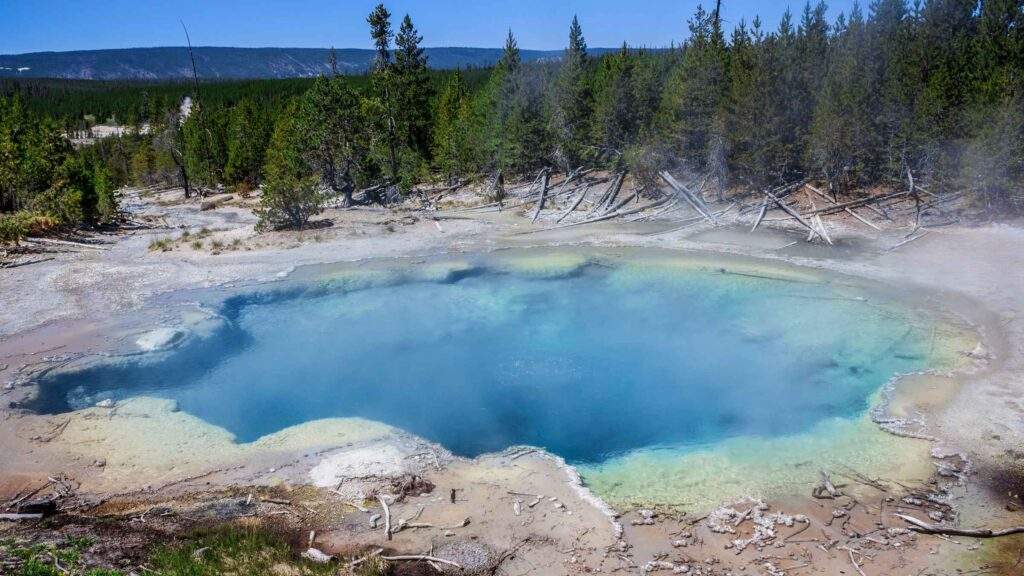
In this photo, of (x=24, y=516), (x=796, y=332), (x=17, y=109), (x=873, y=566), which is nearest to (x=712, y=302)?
(x=796, y=332)


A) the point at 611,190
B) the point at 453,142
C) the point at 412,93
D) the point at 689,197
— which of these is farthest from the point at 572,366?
the point at 412,93

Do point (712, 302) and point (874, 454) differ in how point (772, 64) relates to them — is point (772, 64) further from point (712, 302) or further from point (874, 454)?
point (874, 454)

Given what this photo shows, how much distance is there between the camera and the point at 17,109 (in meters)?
28.5

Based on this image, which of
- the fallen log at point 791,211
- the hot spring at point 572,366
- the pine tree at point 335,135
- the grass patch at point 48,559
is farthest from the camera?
the pine tree at point 335,135

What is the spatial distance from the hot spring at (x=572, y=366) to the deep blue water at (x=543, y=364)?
4 centimetres

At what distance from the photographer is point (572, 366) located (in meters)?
12.3

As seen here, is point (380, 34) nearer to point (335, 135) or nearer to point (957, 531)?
point (335, 135)

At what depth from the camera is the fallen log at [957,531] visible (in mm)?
6891

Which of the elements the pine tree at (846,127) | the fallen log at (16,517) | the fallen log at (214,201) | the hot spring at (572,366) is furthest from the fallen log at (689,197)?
the fallen log at (214,201)

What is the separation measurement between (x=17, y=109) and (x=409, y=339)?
25808 millimetres

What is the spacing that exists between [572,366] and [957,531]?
21.5 feet

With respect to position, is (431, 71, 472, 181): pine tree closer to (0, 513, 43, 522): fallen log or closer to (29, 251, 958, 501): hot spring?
(29, 251, 958, 501): hot spring

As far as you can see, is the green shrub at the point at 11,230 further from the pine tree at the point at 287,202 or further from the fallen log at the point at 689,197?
the fallen log at the point at 689,197

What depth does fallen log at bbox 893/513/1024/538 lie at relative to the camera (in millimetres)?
6891
